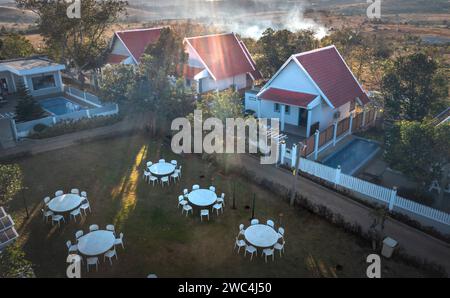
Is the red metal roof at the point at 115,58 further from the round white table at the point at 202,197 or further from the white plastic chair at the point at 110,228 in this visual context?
the white plastic chair at the point at 110,228

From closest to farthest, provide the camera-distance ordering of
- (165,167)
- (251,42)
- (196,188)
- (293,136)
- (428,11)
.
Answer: (196,188), (165,167), (293,136), (251,42), (428,11)

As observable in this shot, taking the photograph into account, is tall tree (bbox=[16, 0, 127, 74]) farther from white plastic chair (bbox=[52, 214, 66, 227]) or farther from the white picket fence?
the white picket fence

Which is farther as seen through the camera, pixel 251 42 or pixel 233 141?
pixel 251 42

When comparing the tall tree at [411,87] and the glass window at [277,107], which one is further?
the glass window at [277,107]

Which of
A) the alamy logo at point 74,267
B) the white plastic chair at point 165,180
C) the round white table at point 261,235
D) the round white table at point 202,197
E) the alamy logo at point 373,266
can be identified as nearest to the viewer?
the alamy logo at point 74,267

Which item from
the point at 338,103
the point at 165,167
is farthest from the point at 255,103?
the point at 165,167

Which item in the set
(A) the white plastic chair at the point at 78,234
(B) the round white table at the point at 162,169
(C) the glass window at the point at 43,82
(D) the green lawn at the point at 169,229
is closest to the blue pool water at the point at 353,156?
(D) the green lawn at the point at 169,229

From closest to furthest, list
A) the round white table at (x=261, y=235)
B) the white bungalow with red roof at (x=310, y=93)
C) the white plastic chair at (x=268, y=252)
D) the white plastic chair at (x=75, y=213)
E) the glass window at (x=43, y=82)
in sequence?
the white plastic chair at (x=268, y=252)
the round white table at (x=261, y=235)
the white plastic chair at (x=75, y=213)
the white bungalow with red roof at (x=310, y=93)
the glass window at (x=43, y=82)
